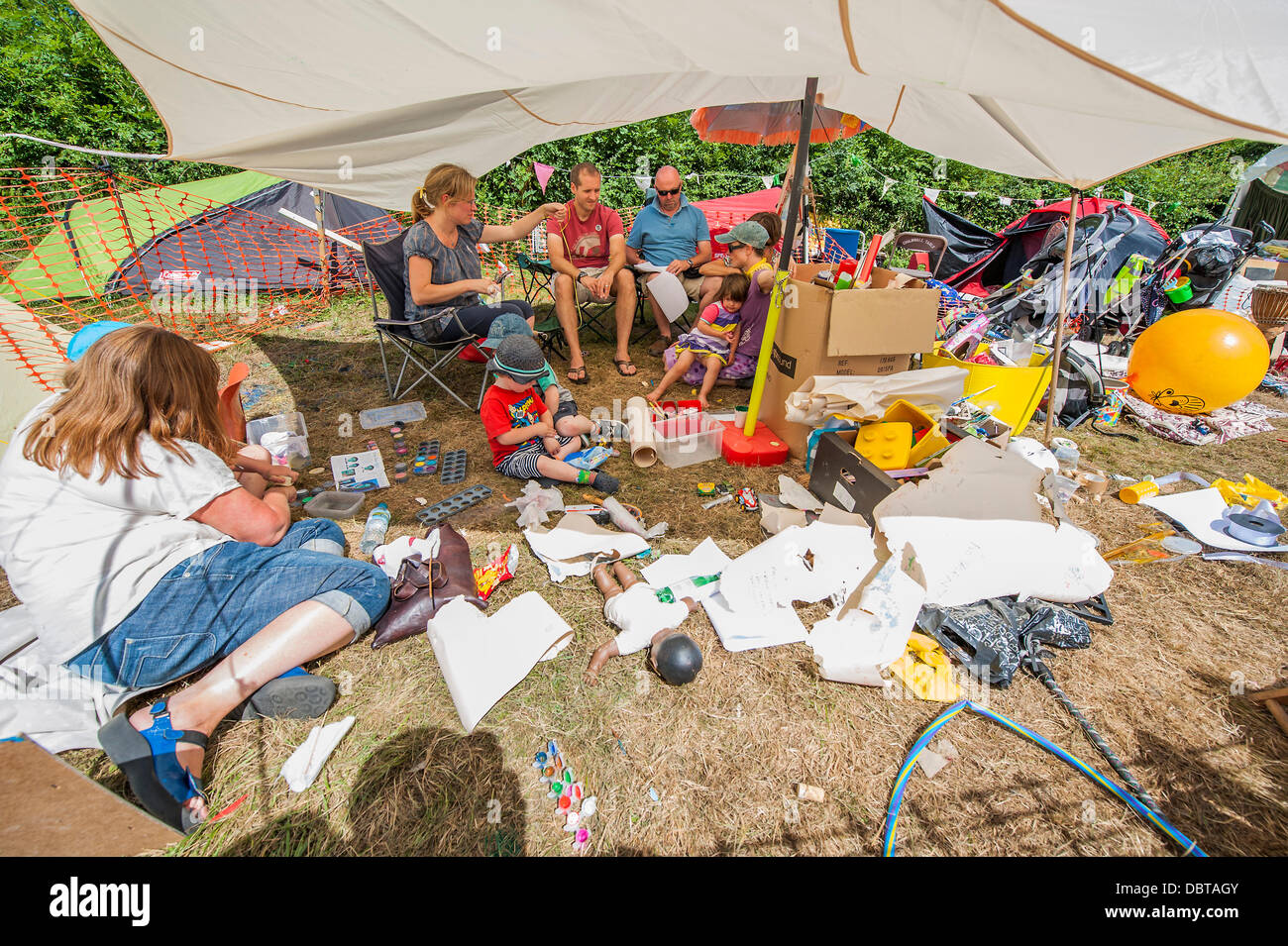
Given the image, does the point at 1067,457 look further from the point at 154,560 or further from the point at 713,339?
the point at 154,560

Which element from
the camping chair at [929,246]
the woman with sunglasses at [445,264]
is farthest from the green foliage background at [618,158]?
the woman with sunglasses at [445,264]

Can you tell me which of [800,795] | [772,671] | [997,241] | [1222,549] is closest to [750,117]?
[997,241]

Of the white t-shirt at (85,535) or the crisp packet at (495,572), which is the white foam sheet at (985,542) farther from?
the white t-shirt at (85,535)

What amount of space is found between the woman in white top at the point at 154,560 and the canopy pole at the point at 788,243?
8.47 ft

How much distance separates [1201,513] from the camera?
10.1 ft

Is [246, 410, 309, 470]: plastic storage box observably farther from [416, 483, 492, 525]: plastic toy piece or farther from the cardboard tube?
the cardboard tube

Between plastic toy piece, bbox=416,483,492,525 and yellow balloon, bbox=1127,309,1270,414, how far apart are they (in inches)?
210

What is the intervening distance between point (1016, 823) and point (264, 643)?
2.55m

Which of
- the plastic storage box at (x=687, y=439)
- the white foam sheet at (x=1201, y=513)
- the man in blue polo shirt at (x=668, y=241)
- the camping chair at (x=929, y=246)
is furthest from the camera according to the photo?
the camping chair at (x=929, y=246)

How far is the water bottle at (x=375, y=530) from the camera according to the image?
264cm

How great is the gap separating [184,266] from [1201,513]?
8.84 metres

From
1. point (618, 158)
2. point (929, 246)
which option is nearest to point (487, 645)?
point (929, 246)

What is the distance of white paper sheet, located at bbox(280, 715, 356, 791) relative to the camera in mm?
1720
